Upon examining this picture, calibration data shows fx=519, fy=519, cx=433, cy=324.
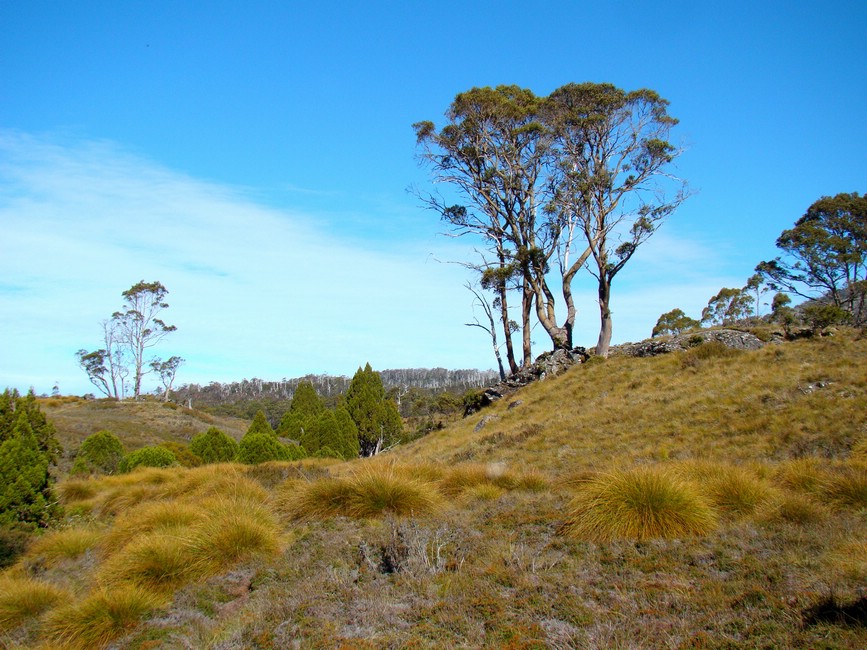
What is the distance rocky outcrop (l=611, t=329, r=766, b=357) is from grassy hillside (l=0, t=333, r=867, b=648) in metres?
8.38

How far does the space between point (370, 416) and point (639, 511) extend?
34561mm

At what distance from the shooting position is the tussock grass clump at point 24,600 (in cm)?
460

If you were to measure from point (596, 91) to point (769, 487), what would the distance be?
18.6 metres

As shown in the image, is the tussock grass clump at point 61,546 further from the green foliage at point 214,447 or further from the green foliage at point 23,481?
the green foliage at point 214,447

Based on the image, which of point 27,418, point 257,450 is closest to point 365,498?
point 27,418

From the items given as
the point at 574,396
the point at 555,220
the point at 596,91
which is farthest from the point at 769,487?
the point at 596,91

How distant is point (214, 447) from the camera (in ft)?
71.6

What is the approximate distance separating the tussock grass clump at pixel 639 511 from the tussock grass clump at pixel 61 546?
622 centimetres

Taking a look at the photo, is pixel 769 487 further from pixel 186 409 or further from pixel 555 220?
pixel 186 409

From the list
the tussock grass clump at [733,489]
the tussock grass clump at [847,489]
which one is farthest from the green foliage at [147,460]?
the tussock grass clump at [847,489]

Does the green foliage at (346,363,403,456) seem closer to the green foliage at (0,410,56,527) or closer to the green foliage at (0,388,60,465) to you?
the green foliage at (0,388,60,465)

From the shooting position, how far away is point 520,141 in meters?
21.8

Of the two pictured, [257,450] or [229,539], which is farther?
[257,450]

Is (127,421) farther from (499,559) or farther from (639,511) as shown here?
(639,511)
